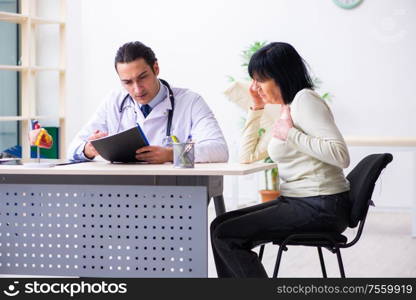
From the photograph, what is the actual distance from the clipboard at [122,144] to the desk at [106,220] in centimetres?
8

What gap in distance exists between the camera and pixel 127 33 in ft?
24.6

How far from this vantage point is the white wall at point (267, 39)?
6.77 m

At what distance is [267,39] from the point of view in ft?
23.2

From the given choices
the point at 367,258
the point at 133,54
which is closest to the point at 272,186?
the point at 367,258

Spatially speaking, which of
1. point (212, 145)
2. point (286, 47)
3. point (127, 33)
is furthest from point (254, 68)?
point (127, 33)

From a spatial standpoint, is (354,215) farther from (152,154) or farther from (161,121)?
(161,121)

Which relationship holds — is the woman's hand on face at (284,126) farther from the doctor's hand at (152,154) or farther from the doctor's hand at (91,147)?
the doctor's hand at (91,147)

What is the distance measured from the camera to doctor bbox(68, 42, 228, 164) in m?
3.42

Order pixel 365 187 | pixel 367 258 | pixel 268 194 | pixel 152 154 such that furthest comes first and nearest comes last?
pixel 268 194 < pixel 367 258 < pixel 152 154 < pixel 365 187

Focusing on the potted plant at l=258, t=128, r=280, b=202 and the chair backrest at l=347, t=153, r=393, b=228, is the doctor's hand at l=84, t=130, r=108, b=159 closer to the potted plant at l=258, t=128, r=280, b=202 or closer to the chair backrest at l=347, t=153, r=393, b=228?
the chair backrest at l=347, t=153, r=393, b=228

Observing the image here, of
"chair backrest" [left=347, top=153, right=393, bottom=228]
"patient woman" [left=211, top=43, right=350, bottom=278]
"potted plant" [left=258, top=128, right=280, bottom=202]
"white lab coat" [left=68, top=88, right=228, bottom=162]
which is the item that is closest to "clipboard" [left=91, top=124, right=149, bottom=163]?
"white lab coat" [left=68, top=88, right=228, bottom=162]

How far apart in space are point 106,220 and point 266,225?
64 cm

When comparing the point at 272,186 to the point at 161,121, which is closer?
the point at 161,121

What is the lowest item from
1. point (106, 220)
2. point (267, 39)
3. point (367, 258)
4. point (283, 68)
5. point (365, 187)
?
point (367, 258)
